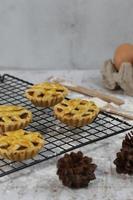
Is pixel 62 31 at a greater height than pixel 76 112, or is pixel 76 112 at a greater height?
pixel 62 31

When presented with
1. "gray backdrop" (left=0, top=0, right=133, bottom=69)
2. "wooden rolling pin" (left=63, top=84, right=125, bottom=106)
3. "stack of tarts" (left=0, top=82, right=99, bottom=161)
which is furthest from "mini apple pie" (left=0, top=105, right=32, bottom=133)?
"gray backdrop" (left=0, top=0, right=133, bottom=69)

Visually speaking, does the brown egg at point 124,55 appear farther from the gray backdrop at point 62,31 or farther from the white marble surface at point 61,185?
the white marble surface at point 61,185

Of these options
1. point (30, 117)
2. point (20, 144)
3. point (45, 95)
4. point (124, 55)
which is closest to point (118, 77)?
point (124, 55)

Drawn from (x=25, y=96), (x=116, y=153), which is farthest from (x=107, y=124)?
(x=25, y=96)

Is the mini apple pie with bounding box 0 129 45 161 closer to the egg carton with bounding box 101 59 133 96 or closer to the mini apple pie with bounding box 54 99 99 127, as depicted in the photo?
the mini apple pie with bounding box 54 99 99 127

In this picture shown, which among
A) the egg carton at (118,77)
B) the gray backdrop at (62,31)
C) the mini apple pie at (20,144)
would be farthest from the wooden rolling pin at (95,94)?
the mini apple pie at (20,144)

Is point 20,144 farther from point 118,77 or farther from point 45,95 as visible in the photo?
point 118,77
